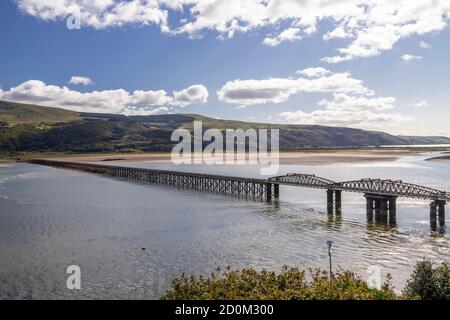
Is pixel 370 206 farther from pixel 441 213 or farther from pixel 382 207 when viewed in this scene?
pixel 441 213

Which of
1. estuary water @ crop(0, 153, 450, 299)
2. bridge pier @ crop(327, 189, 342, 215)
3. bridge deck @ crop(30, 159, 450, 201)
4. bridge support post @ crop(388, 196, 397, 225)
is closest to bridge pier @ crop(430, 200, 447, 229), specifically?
bridge deck @ crop(30, 159, 450, 201)

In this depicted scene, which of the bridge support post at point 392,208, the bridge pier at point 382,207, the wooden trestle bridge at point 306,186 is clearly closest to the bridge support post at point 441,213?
the wooden trestle bridge at point 306,186

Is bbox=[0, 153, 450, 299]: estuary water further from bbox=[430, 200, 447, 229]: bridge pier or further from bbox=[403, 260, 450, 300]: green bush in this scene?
bbox=[403, 260, 450, 300]: green bush

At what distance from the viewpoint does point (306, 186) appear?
2665 inches

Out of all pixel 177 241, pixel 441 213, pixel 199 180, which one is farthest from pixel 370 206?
pixel 199 180

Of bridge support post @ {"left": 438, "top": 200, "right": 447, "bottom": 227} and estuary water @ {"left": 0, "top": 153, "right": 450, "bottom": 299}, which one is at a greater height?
bridge support post @ {"left": 438, "top": 200, "right": 447, "bottom": 227}

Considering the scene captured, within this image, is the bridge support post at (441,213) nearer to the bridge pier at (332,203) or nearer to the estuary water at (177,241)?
the estuary water at (177,241)

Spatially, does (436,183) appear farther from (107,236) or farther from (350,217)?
(107,236)

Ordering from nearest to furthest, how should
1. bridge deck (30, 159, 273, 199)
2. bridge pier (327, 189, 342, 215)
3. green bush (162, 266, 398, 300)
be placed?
1. green bush (162, 266, 398, 300)
2. bridge pier (327, 189, 342, 215)
3. bridge deck (30, 159, 273, 199)

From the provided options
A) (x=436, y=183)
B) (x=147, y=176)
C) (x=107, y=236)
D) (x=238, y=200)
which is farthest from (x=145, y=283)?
(x=147, y=176)

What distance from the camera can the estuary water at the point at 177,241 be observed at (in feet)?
108

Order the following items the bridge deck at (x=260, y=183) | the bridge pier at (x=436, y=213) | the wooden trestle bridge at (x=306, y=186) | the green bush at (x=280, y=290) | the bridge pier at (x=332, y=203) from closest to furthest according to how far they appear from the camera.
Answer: the green bush at (x=280, y=290) → the bridge pier at (x=436, y=213) → the wooden trestle bridge at (x=306, y=186) → the bridge deck at (x=260, y=183) → the bridge pier at (x=332, y=203)

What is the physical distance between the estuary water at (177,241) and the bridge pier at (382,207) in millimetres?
1313

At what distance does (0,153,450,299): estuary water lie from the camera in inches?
1294
